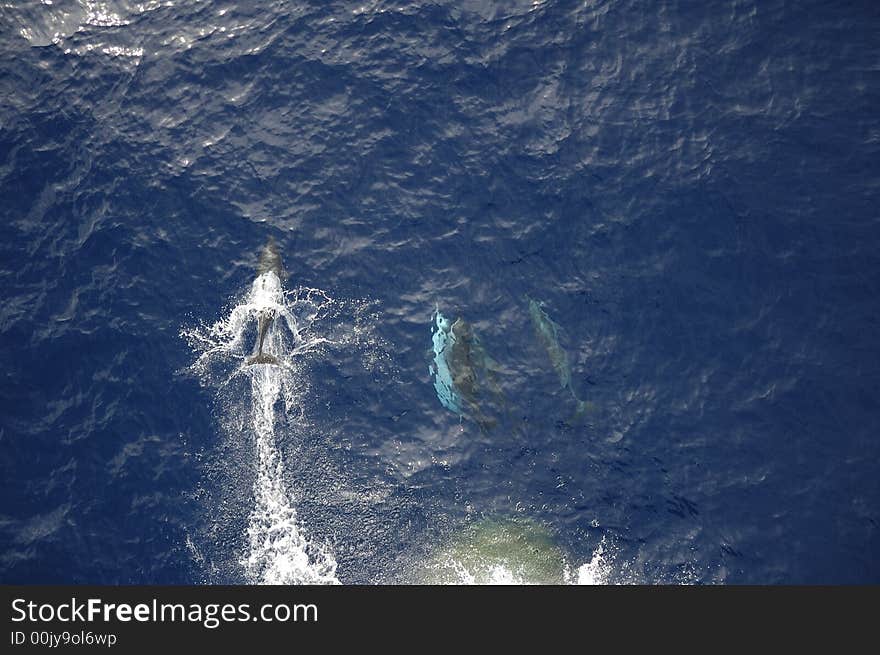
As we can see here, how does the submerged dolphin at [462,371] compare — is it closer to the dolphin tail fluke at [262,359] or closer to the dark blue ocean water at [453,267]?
the dark blue ocean water at [453,267]

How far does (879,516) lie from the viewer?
3644 cm

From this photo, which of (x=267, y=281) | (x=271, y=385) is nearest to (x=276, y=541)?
(x=271, y=385)

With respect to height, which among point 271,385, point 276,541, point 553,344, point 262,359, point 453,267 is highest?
point 453,267

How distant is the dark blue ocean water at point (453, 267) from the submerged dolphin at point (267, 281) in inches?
26.4

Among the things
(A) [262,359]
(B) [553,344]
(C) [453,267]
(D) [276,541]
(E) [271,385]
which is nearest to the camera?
(D) [276,541]

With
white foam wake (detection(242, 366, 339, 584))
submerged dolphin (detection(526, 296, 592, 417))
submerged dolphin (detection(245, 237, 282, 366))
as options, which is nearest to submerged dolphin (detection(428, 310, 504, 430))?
submerged dolphin (detection(526, 296, 592, 417))

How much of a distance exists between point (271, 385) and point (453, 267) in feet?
35.6

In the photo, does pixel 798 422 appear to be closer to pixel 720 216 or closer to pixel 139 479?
pixel 720 216

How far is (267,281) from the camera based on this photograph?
41.3m

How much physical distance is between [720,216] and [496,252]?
11.6 metres

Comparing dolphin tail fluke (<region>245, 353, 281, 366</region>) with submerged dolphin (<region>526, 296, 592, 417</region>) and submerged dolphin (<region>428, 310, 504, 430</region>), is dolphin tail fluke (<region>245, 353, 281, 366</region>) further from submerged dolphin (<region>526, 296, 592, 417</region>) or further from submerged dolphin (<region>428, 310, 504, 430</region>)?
submerged dolphin (<region>526, 296, 592, 417</region>)

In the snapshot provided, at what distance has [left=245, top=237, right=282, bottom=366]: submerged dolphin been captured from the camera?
39.1 meters

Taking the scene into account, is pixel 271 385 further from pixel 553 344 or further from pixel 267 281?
pixel 553 344

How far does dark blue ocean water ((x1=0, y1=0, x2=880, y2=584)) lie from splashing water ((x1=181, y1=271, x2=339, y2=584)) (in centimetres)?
61
